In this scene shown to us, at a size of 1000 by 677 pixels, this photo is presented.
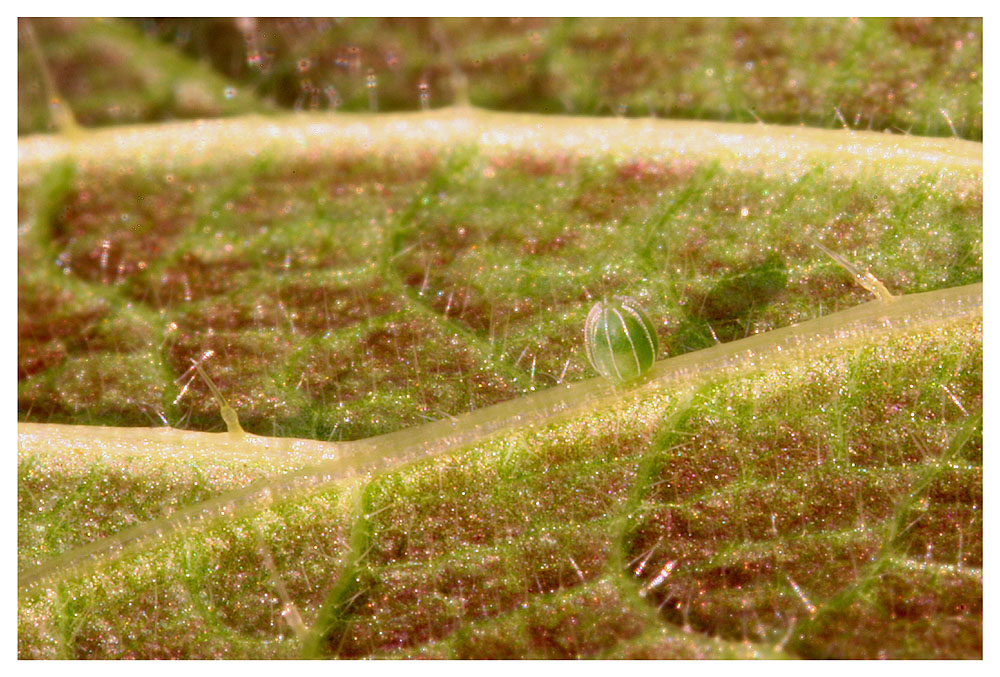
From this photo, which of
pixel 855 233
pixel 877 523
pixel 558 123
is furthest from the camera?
pixel 558 123

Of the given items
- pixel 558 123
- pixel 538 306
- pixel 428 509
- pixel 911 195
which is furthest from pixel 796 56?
pixel 428 509

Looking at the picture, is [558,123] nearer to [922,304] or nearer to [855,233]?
[855,233]

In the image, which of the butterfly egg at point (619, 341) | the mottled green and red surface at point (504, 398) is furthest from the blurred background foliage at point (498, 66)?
the butterfly egg at point (619, 341)

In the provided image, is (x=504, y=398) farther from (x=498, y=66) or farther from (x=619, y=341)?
(x=498, y=66)

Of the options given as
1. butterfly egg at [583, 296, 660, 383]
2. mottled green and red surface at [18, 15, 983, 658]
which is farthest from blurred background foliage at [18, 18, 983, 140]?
butterfly egg at [583, 296, 660, 383]

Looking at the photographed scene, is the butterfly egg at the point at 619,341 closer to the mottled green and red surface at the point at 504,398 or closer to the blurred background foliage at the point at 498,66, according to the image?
the mottled green and red surface at the point at 504,398

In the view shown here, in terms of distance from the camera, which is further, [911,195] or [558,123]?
[558,123]

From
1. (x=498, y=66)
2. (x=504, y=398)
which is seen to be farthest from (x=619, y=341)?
(x=498, y=66)
